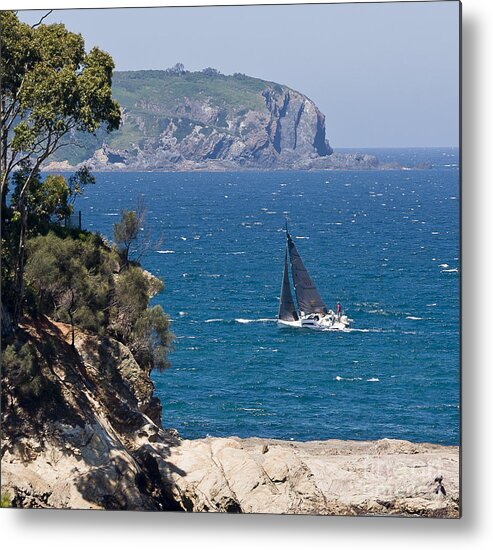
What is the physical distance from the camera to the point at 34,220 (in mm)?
15656

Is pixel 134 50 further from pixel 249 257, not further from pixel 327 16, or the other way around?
pixel 249 257

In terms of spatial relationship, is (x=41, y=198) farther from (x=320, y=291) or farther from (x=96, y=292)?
(x=320, y=291)

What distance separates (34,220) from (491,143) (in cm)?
594

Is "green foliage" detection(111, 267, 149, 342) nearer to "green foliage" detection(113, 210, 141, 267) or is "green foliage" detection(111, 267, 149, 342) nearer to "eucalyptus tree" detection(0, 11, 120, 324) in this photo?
"green foliage" detection(113, 210, 141, 267)

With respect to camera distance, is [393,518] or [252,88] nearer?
[393,518]

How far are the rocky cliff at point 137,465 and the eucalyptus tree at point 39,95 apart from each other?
100 centimetres

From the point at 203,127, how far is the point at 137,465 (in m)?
19.3

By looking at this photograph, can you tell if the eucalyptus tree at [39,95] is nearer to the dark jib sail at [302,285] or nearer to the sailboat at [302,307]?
the sailboat at [302,307]

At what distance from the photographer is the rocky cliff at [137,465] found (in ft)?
45.5

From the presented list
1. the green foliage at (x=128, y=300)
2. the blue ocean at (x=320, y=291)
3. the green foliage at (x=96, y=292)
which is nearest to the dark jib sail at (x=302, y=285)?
the blue ocean at (x=320, y=291)

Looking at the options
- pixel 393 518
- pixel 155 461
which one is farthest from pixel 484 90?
pixel 155 461

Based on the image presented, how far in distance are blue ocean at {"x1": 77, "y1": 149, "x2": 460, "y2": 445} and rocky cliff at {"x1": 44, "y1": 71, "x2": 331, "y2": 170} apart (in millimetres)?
1101

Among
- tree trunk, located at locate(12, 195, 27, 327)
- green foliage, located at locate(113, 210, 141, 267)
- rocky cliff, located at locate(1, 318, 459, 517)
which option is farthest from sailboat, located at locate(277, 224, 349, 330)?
tree trunk, located at locate(12, 195, 27, 327)

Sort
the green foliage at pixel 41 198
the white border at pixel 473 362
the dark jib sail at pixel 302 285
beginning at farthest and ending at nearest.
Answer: the dark jib sail at pixel 302 285, the green foliage at pixel 41 198, the white border at pixel 473 362
